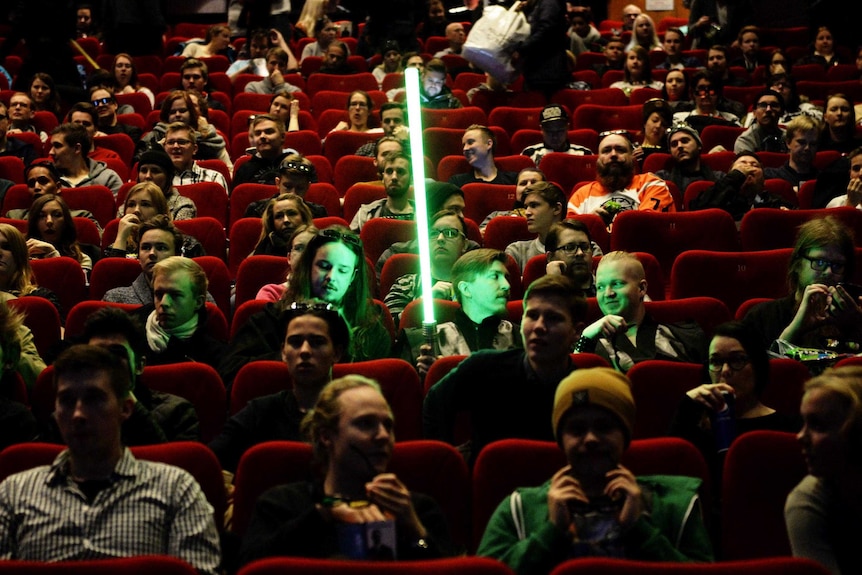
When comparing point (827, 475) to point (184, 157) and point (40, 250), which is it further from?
point (184, 157)

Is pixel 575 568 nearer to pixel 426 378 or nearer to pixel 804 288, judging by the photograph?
pixel 426 378

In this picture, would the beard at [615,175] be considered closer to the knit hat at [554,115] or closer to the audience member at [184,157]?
the knit hat at [554,115]

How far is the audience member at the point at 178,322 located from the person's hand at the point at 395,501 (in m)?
1.32

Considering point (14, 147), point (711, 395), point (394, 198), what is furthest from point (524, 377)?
point (14, 147)

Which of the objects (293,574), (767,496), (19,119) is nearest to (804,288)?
(767,496)

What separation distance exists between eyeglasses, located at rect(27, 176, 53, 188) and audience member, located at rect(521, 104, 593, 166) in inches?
89.3

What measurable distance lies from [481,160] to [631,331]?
2.13 metres

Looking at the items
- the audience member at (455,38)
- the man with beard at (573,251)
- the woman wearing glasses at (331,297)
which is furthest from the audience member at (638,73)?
the woman wearing glasses at (331,297)

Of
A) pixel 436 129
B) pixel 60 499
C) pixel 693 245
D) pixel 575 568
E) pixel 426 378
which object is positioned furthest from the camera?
pixel 436 129

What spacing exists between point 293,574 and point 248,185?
3345 mm

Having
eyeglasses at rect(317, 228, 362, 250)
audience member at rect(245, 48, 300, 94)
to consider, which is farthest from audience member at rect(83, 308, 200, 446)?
audience member at rect(245, 48, 300, 94)

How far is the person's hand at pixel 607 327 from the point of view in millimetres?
2953

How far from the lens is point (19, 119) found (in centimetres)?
595

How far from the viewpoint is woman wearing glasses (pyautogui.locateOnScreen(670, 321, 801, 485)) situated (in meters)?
2.42
